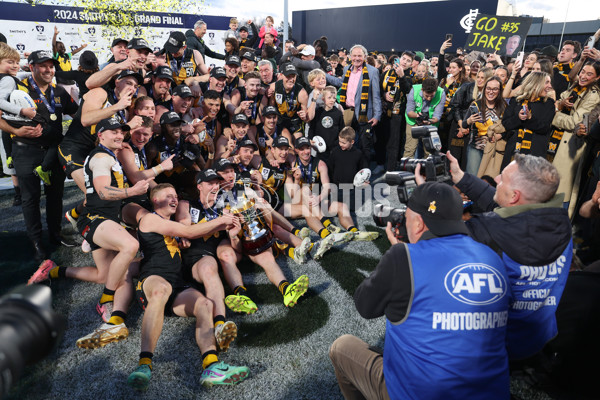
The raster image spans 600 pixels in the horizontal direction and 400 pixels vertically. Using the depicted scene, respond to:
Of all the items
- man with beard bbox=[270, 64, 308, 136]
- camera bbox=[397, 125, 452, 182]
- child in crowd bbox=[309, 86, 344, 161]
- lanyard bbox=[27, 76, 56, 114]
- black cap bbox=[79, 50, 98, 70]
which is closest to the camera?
camera bbox=[397, 125, 452, 182]

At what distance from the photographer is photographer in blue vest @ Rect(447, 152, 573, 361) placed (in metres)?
2.16

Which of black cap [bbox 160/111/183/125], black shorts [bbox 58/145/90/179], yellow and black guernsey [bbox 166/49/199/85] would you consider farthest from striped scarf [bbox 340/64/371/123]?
black shorts [bbox 58/145/90/179]

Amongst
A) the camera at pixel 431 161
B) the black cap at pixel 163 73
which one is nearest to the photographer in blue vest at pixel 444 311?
the camera at pixel 431 161

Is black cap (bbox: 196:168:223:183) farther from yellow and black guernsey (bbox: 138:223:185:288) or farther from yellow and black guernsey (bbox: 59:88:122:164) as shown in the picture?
yellow and black guernsey (bbox: 59:88:122:164)

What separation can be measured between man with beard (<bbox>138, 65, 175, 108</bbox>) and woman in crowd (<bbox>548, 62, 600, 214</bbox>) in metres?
5.43

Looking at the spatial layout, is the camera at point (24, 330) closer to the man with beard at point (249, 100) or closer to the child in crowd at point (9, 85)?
the child in crowd at point (9, 85)

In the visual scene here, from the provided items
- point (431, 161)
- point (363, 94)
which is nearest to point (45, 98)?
point (431, 161)

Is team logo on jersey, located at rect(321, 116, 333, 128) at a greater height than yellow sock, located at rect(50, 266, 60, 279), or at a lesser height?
greater

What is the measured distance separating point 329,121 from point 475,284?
16.9ft

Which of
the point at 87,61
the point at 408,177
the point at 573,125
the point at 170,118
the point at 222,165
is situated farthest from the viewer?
the point at 87,61

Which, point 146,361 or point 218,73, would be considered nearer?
point 146,361

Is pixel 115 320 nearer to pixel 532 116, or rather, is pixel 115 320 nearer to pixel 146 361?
pixel 146 361

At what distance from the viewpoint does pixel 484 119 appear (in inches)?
237

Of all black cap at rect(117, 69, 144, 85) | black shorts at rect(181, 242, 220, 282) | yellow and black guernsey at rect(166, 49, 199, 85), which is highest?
yellow and black guernsey at rect(166, 49, 199, 85)
